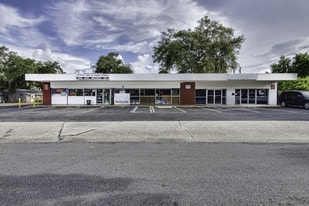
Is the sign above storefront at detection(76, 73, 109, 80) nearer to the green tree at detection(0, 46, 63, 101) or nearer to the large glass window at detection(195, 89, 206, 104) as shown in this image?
the large glass window at detection(195, 89, 206, 104)

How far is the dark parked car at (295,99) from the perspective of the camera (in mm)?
21050

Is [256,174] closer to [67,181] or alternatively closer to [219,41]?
[67,181]

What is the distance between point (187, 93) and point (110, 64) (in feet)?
105

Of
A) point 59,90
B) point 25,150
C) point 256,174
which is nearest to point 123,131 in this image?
point 25,150

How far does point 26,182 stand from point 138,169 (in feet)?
7.01

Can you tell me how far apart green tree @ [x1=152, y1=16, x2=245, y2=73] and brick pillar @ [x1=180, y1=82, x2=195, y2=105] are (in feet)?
37.4

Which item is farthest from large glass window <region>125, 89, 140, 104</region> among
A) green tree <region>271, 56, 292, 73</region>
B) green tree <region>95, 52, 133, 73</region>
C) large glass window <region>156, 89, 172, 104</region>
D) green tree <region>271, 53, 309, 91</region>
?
green tree <region>271, 56, 292, 73</region>

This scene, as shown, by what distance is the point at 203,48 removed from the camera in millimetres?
37312

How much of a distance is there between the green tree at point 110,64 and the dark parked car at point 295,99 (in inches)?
1542

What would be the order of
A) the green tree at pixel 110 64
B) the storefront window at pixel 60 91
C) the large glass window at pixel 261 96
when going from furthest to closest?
the green tree at pixel 110 64 → the large glass window at pixel 261 96 → the storefront window at pixel 60 91

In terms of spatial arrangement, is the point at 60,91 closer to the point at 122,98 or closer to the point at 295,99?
the point at 122,98

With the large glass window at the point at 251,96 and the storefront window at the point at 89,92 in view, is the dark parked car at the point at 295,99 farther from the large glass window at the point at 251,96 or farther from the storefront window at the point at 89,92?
the storefront window at the point at 89,92

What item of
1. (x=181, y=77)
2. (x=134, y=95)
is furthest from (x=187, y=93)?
(x=134, y=95)

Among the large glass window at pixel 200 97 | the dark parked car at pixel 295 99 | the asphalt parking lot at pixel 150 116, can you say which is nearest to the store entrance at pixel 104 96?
the asphalt parking lot at pixel 150 116
